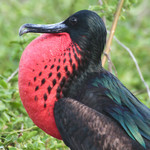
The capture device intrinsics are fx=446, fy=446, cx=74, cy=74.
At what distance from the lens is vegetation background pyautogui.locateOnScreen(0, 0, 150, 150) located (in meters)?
3.28

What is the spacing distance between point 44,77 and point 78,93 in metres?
0.24

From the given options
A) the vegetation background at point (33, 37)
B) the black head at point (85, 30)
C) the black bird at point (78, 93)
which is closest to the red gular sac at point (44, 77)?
Answer: the black bird at point (78, 93)

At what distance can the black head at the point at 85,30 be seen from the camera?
2.90 meters

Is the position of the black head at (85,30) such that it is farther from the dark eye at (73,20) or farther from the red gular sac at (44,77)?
the red gular sac at (44,77)

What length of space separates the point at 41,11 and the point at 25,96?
3.81 metres

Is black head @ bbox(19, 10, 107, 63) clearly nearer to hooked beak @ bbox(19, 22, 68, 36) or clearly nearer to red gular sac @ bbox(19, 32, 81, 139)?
hooked beak @ bbox(19, 22, 68, 36)

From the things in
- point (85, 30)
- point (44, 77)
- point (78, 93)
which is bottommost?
point (78, 93)

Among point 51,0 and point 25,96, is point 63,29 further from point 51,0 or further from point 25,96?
point 51,0

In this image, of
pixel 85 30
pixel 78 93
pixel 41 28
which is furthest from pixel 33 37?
pixel 78 93

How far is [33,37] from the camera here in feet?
12.5

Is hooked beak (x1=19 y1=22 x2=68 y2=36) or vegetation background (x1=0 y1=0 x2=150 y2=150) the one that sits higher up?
hooked beak (x1=19 y1=22 x2=68 y2=36)

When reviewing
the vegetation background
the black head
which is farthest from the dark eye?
the vegetation background

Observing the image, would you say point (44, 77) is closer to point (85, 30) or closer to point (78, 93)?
point (78, 93)

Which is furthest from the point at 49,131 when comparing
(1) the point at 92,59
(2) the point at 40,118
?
(1) the point at 92,59
